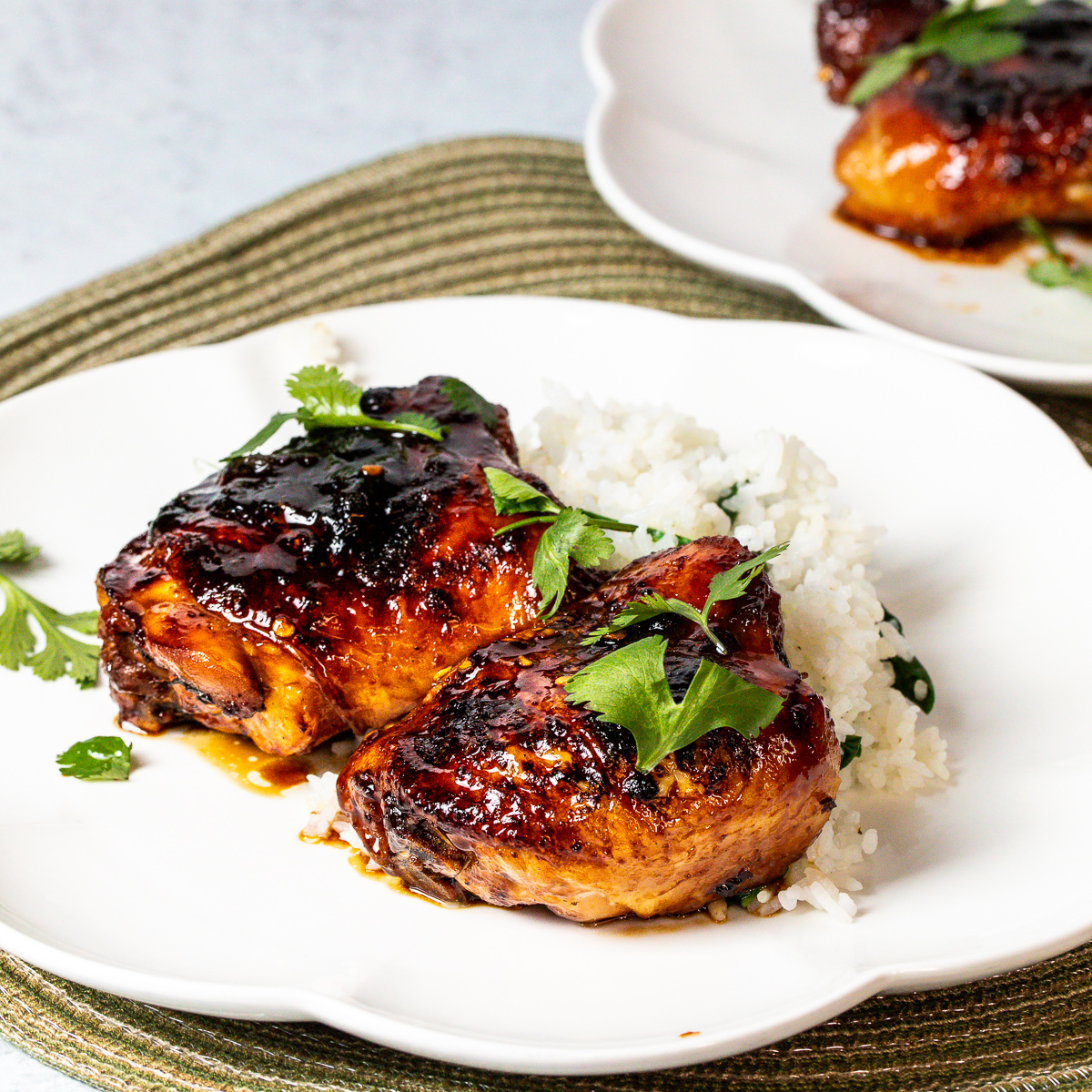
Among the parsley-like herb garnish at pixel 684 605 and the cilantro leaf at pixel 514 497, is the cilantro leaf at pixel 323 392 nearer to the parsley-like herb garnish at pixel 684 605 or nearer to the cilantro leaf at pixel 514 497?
the cilantro leaf at pixel 514 497

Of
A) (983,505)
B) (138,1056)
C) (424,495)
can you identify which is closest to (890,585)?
(983,505)

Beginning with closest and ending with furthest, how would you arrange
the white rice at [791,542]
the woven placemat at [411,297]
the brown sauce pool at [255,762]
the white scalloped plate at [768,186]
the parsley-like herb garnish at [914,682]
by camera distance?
1. the woven placemat at [411,297]
2. the white rice at [791,542]
3. the brown sauce pool at [255,762]
4. the parsley-like herb garnish at [914,682]
5. the white scalloped plate at [768,186]

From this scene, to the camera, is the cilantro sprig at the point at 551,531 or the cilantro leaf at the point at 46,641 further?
the cilantro leaf at the point at 46,641

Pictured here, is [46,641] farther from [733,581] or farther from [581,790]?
[733,581]

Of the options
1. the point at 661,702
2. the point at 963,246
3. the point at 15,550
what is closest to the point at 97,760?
the point at 15,550

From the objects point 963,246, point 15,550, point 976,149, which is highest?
point 976,149

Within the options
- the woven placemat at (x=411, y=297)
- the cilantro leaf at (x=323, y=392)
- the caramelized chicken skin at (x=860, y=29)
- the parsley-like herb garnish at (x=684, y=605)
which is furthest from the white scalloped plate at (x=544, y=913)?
the caramelized chicken skin at (x=860, y=29)
